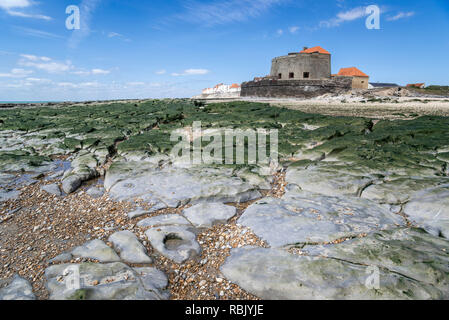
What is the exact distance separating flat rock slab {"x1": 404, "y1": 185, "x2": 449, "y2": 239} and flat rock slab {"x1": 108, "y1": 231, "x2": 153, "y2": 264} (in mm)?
3869

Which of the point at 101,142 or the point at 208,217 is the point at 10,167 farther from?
the point at 208,217

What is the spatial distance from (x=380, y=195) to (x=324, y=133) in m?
3.63

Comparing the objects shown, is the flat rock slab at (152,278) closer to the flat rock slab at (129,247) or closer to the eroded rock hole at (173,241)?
the flat rock slab at (129,247)

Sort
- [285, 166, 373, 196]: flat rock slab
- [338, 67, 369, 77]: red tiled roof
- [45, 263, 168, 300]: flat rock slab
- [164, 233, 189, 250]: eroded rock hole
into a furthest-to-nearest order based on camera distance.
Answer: [338, 67, 369, 77]: red tiled roof < [285, 166, 373, 196]: flat rock slab < [164, 233, 189, 250]: eroded rock hole < [45, 263, 168, 300]: flat rock slab

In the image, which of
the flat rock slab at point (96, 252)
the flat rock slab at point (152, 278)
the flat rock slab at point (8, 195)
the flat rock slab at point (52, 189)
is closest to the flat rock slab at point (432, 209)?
the flat rock slab at point (152, 278)

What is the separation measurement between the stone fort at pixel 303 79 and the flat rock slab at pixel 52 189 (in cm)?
3089

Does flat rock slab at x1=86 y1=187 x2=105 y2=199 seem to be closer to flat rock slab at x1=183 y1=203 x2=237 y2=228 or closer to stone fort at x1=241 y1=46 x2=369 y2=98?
flat rock slab at x1=183 y1=203 x2=237 y2=228

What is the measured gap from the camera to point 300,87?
3259 cm

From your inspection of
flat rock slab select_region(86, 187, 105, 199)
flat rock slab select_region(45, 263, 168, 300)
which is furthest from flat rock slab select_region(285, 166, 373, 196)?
flat rock slab select_region(86, 187, 105, 199)

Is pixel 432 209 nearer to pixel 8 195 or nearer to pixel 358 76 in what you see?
pixel 8 195

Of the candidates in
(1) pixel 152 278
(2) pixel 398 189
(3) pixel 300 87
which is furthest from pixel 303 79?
(1) pixel 152 278

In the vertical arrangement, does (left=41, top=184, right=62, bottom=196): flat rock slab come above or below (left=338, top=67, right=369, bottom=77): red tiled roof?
below

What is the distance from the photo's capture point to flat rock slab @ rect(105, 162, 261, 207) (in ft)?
16.0

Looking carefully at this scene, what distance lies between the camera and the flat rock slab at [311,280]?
8.16 ft
